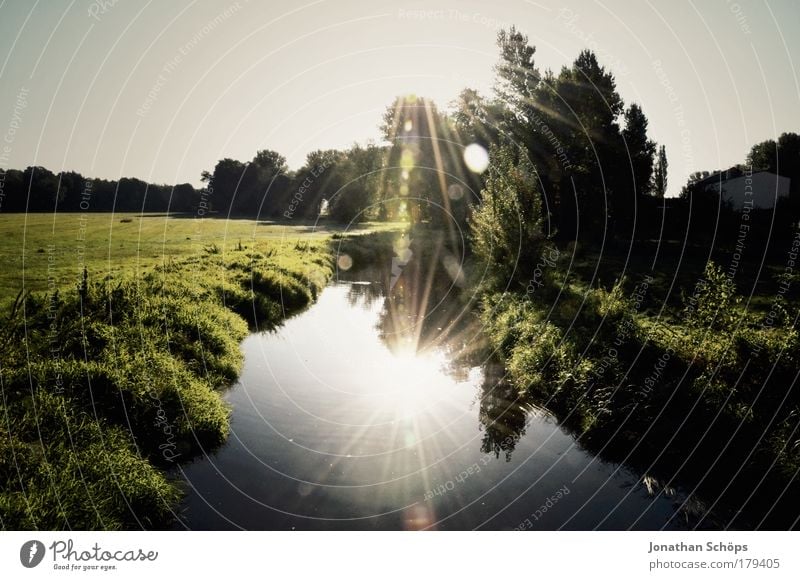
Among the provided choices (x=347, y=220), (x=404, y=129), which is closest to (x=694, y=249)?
(x=404, y=129)

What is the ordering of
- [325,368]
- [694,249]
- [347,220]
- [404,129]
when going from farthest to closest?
1. [347,220]
2. [404,129]
3. [694,249]
4. [325,368]

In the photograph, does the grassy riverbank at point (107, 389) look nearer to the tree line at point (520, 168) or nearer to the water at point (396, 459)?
the water at point (396, 459)

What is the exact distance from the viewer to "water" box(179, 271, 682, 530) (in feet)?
31.3

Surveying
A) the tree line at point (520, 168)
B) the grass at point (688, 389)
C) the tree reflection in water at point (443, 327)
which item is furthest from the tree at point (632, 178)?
the grass at point (688, 389)

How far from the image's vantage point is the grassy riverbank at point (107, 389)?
7902 millimetres

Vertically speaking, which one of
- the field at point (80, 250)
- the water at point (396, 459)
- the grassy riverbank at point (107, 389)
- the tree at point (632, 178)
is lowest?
the water at point (396, 459)

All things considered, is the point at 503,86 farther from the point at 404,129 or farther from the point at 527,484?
the point at 527,484

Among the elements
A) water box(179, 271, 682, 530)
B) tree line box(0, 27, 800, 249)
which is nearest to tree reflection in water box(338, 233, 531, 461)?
water box(179, 271, 682, 530)

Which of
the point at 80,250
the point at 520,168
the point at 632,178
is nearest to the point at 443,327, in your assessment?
the point at 520,168

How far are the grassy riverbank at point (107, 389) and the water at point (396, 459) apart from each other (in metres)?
0.95

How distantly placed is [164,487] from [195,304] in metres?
11.4

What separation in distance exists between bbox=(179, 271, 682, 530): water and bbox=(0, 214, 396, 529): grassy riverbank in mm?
948

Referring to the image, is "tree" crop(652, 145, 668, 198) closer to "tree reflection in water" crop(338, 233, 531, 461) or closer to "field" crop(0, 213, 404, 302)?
"tree reflection in water" crop(338, 233, 531, 461)

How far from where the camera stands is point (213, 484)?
10266 mm
